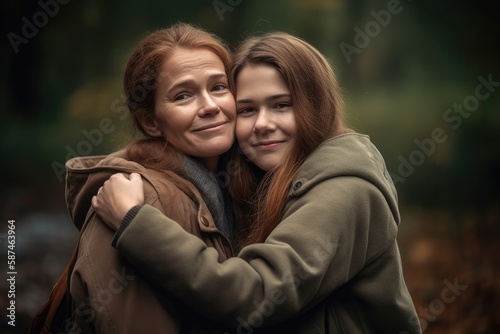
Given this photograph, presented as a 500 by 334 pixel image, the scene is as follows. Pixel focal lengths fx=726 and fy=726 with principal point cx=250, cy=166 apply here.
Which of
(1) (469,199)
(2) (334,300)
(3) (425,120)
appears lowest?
(1) (469,199)

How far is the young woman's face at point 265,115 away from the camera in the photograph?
9.36 ft

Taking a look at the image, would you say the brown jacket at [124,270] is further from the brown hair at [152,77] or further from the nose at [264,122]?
the nose at [264,122]

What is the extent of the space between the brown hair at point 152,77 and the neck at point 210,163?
0.52ft

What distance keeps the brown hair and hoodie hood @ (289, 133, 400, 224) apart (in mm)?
520

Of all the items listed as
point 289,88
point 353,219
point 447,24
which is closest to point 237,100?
point 289,88

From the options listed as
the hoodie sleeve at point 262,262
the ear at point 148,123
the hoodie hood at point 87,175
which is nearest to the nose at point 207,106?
the ear at point 148,123

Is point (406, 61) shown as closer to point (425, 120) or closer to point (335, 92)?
point (425, 120)

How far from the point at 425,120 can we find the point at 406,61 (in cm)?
47

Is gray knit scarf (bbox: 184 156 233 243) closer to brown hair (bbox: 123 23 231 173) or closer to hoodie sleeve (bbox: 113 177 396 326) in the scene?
brown hair (bbox: 123 23 231 173)

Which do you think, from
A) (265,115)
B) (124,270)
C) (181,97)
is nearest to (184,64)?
(181,97)

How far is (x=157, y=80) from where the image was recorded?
2.89 meters

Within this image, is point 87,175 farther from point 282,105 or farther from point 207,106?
point 282,105

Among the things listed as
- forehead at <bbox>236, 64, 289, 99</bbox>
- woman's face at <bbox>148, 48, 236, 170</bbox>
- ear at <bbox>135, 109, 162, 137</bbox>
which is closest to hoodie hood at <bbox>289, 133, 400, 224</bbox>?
forehead at <bbox>236, 64, 289, 99</bbox>

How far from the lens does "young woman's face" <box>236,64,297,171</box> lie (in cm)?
285
